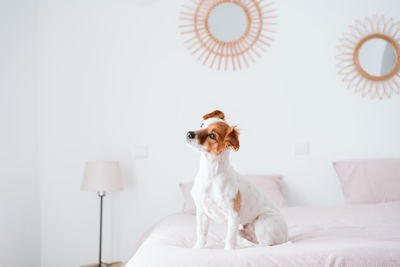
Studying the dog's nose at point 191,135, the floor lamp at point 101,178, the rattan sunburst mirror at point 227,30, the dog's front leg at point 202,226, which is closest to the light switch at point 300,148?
the rattan sunburst mirror at point 227,30

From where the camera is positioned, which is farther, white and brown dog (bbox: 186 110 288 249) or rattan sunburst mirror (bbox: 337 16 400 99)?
rattan sunburst mirror (bbox: 337 16 400 99)

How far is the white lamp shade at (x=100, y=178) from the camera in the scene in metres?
2.37

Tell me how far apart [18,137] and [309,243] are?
205 cm

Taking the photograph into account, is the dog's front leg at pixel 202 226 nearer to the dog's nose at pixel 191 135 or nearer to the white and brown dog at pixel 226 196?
the white and brown dog at pixel 226 196

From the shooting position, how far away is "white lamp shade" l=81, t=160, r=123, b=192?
2369mm

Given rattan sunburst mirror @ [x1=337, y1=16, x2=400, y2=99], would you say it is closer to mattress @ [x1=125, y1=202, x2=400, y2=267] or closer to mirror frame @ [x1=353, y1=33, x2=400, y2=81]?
mirror frame @ [x1=353, y1=33, x2=400, y2=81]

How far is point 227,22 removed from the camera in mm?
2836

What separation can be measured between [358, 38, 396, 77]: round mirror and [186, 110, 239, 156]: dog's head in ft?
7.30

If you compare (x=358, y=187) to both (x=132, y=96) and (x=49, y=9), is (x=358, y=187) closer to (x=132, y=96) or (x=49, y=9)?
(x=132, y=96)

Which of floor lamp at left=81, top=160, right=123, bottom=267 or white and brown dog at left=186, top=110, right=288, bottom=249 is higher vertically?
white and brown dog at left=186, top=110, right=288, bottom=249

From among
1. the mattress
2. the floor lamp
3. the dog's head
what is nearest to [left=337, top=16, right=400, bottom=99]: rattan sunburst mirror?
the mattress

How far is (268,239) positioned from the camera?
3.96ft

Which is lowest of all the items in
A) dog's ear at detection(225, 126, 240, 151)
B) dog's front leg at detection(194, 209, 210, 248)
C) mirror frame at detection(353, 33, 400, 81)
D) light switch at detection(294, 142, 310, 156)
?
dog's front leg at detection(194, 209, 210, 248)

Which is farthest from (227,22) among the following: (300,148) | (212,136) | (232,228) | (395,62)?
(232,228)
